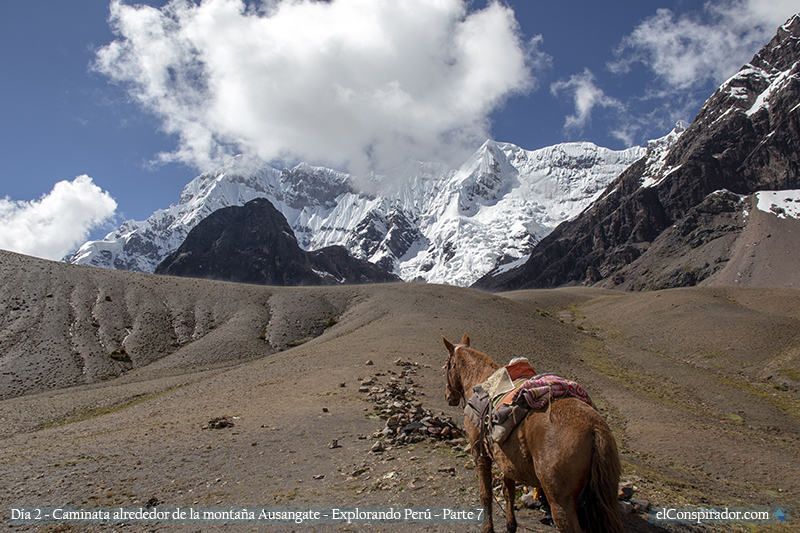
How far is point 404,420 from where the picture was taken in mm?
11562

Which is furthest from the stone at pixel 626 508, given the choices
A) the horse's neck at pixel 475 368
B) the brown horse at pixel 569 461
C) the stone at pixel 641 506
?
the horse's neck at pixel 475 368

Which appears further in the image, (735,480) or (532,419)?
(735,480)

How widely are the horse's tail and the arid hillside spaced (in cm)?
219

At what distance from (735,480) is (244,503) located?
13.2 meters

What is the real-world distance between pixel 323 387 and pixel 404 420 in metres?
8.68

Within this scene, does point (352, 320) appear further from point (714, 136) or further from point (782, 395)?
point (714, 136)

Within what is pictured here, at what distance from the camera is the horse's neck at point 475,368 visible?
7.16 meters

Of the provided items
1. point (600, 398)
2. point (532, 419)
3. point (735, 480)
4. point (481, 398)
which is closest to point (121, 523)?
point (481, 398)

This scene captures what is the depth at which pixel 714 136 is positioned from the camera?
185000 mm

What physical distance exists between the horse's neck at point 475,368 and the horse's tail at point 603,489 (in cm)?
256

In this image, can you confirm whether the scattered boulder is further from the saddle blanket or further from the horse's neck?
the saddle blanket

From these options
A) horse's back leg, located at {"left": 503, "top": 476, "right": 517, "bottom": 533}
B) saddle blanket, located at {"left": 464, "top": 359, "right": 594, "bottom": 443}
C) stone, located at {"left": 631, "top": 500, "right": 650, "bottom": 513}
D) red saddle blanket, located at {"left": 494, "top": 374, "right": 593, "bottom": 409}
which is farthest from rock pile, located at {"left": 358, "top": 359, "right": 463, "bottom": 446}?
red saddle blanket, located at {"left": 494, "top": 374, "right": 593, "bottom": 409}

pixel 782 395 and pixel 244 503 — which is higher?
pixel 244 503

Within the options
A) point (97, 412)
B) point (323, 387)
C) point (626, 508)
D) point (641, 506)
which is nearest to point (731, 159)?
point (323, 387)
